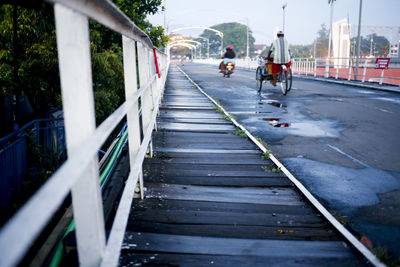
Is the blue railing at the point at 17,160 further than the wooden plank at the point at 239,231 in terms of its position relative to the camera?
Yes

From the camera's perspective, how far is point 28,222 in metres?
0.92

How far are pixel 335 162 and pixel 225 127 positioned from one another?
9.17 ft

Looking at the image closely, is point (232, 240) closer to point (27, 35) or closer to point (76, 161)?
point (76, 161)

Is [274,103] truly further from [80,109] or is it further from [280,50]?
[80,109]

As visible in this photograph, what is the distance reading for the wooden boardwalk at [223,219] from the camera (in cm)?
258

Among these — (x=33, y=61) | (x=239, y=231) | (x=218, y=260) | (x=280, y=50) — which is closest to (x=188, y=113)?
(x=33, y=61)

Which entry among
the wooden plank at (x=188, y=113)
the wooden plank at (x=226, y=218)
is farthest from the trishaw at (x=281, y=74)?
the wooden plank at (x=226, y=218)

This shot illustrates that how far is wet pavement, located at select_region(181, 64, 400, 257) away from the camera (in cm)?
352

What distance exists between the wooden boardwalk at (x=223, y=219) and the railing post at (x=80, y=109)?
79cm

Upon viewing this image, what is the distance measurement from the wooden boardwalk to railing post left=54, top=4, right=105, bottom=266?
2.60ft

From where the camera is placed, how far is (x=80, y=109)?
5.27ft

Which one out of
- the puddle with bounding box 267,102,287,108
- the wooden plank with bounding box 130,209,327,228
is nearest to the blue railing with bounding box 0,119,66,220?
the wooden plank with bounding box 130,209,327,228

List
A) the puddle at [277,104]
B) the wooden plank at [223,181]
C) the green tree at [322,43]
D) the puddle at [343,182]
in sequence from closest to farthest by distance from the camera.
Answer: the puddle at [343,182] < the wooden plank at [223,181] < the puddle at [277,104] < the green tree at [322,43]

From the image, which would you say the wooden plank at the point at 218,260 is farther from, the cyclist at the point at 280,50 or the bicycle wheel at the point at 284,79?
the bicycle wheel at the point at 284,79
